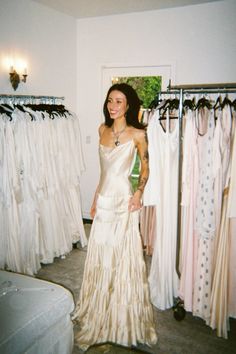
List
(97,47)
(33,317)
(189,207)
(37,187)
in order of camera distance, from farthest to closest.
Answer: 1. (97,47)
2. (37,187)
3. (189,207)
4. (33,317)

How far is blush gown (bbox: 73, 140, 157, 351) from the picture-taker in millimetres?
2115

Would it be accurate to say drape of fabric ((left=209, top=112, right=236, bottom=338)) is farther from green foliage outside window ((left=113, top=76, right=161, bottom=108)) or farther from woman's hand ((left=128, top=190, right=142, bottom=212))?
green foliage outside window ((left=113, top=76, right=161, bottom=108))

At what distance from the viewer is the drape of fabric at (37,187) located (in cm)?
285

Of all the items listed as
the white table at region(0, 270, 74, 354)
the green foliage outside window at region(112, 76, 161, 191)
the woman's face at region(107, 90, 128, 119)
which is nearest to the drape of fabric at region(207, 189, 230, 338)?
the woman's face at region(107, 90, 128, 119)

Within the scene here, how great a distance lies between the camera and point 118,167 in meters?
2.13

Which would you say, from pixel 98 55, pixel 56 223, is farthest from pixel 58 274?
pixel 98 55

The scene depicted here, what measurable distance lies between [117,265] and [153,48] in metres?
3.10

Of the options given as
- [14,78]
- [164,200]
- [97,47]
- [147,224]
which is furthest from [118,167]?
[97,47]

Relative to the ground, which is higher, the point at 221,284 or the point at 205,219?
the point at 205,219

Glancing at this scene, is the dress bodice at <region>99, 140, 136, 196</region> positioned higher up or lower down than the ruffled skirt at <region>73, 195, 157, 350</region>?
higher up

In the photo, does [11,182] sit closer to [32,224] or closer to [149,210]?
[32,224]

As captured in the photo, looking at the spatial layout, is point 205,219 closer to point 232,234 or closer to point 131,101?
point 232,234

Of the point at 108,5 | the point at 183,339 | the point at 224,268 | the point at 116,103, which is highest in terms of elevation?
the point at 108,5

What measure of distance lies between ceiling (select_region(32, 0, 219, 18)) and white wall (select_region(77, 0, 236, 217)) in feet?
0.43
